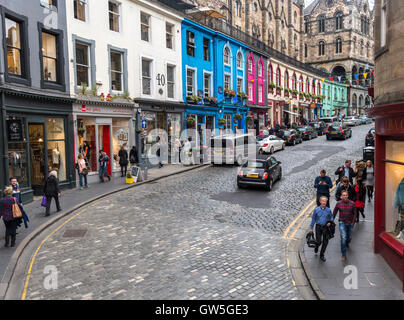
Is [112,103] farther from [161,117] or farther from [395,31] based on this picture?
[395,31]

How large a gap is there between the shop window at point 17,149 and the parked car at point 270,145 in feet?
55.6

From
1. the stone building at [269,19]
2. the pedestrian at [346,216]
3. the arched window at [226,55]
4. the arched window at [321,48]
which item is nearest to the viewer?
the pedestrian at [346,216]

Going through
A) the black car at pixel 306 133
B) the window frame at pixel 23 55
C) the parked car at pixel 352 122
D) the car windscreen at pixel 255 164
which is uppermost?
the window frame at pixel 23 55

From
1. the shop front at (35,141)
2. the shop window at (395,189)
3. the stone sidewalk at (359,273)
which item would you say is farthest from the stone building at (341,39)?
the stone sidewalk at (359,273)

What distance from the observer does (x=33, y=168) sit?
16.5m

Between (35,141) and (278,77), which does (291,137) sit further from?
(35,141)

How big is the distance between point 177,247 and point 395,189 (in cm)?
570

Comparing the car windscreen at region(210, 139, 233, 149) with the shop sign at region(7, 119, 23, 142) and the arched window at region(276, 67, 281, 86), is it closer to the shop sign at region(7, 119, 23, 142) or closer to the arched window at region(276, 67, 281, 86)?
the shop sign at region(7, 119, 23, 142)

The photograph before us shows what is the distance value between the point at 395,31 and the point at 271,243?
6.18 meters

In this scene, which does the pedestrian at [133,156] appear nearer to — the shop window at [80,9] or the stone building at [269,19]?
the shop window at [80,9]

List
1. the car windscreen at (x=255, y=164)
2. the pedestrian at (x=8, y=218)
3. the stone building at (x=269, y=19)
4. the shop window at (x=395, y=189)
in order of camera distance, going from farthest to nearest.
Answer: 1. the stone building at (x=269, y=19)
2. the car windscreen at (x=255, y=164)
3. the pedestrian at (x=8, y=218)
4. the shop window at (x=395, y=189)

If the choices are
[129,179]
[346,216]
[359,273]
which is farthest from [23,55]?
[359,273]

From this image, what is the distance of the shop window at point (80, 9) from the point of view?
1914cm
